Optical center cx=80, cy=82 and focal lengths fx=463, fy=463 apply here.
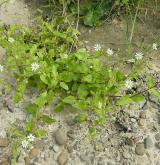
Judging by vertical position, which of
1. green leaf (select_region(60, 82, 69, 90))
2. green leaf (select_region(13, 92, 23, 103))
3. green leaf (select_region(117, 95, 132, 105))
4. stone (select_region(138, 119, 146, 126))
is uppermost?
green leaf (select_region(60, 82, 69, 90))

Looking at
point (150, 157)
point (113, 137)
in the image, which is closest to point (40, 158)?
point (113, 137)

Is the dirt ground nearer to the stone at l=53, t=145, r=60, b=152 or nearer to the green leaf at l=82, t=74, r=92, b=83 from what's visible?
the stone at l=53, t=145, r=60, b=152

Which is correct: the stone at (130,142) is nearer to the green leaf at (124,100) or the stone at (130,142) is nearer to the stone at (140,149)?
the stone at (140,149)

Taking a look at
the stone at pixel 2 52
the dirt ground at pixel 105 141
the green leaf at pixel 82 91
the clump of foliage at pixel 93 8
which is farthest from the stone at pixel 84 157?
the clump of foliage at pixel 93 8

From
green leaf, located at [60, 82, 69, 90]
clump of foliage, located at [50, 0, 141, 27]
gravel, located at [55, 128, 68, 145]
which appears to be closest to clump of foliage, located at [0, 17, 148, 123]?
green leaf, located at [60, 82, 69, 90]

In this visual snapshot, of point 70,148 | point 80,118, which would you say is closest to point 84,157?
point 70,148

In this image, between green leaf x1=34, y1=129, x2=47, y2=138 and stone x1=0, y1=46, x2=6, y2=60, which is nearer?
green leaf x1=34, y1=129, x2=47, y2=138

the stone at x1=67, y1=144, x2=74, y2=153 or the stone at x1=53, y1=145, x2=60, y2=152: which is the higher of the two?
the stone at x1=67, y1=144, x2=74, y2=153

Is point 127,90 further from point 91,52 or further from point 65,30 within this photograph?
point 65,30

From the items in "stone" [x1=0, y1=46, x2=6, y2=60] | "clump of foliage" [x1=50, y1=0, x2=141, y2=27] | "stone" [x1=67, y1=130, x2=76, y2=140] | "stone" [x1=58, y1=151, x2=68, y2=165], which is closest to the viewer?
"stone" [x1=58, y1=151, x2=68, y2=165]
